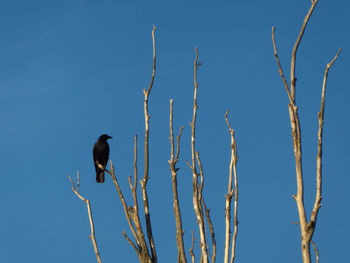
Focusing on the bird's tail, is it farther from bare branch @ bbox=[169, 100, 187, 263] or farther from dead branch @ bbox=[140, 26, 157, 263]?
bare branch @ bbox=[169, 100, 187, 263]

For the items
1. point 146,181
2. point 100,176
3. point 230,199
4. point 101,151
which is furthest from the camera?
point 101,151

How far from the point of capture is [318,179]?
286cm

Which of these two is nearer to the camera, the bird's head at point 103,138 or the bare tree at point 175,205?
the bare tree at point 175,205

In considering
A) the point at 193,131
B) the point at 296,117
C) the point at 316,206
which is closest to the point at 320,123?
the point at 296,117

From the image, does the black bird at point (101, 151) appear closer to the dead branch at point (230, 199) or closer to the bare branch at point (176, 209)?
the bare branch at point (176, 209)

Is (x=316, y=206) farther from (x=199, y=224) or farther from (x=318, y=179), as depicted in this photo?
(x=199, y=224)

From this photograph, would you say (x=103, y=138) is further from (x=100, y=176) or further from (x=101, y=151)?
(x=100, y=176)

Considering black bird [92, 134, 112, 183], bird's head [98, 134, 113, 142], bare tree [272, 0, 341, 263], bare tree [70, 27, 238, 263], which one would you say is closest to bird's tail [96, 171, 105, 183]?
black bird [92, 134, 112, 183]

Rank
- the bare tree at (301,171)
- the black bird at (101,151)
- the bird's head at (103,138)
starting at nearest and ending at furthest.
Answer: the bare tree at (301,171), the black bird at (101,151), the bird's head at (103,138)

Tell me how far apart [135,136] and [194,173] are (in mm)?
648

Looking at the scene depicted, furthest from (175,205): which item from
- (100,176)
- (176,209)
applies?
(100,176)

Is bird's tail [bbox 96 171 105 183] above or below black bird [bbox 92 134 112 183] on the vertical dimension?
below

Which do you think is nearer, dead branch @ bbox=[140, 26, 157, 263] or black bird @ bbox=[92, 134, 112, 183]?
dead branch @ bbox=[140, 26, 157, 263]

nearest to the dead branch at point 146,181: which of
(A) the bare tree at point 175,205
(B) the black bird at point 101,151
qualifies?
(A) the bare tree at point 175,205
